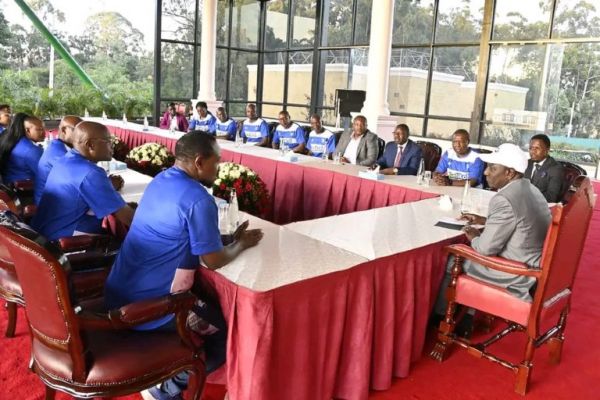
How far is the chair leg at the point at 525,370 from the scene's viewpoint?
225 centimetres

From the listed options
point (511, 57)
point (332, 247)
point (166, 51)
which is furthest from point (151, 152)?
point (166, 51)

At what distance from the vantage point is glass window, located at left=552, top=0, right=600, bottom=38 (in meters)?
7.55

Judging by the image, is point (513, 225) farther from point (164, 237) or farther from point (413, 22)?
point (413, 22)

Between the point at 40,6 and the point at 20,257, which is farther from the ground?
the point at 40,6

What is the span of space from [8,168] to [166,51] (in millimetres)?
8256

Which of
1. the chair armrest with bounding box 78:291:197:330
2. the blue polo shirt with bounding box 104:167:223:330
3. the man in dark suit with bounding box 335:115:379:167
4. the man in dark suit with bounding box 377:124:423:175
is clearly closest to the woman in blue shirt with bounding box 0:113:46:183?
the blue polo shirt with bounding box 104:167:223:330

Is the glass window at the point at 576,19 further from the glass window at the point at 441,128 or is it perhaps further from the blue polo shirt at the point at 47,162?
the blue polo shirt at the point at 47,162

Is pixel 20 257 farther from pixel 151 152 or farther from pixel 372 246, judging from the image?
pixel 151 152

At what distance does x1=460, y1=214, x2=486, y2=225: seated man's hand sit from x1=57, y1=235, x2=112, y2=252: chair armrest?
6.60 ft

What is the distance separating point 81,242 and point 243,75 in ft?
35.3

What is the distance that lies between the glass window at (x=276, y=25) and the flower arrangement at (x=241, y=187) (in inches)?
361

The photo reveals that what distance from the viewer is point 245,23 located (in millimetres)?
12352

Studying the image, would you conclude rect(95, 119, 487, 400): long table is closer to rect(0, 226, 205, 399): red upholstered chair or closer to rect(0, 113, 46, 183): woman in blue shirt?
rect(0, 226, 205, 399): red upholstered chair

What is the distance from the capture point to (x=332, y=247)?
7.03 ft
